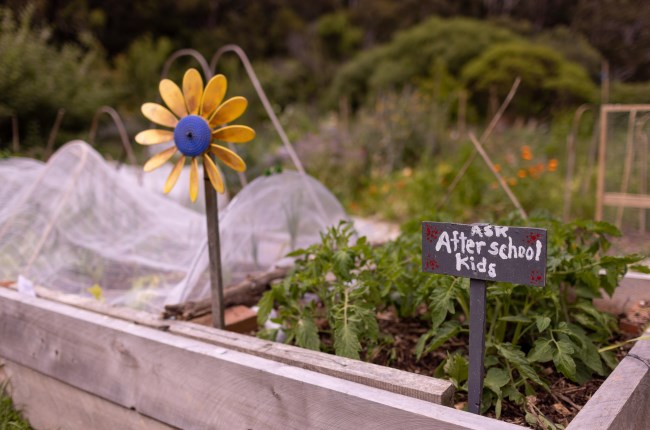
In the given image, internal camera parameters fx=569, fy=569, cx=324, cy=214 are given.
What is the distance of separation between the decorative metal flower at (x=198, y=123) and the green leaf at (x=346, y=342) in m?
0.60

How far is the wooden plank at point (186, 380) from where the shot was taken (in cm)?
131

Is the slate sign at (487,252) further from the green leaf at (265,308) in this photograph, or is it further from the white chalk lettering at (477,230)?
the green leaf at (265,308)

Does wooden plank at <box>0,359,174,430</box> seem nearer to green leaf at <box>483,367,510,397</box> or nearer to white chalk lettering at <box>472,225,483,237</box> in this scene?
green leaf at <box>483,367,510,397</box>

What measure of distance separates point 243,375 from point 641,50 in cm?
947

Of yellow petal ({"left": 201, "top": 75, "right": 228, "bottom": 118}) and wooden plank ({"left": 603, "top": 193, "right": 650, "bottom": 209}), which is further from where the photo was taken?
wooden plank ({"left": 603, "top": 193, "right": 650, "bottom": 209})

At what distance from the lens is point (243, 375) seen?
1531 millimetres

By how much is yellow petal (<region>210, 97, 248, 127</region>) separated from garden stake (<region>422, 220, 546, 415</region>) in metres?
0.82

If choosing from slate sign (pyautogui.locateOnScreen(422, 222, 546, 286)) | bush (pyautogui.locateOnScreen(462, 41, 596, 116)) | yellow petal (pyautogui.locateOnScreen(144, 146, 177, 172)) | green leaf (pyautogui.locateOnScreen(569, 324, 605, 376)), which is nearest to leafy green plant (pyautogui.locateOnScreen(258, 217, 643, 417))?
green leaf (pyautogui.locateOnScreen(569, 324, 605, 376))

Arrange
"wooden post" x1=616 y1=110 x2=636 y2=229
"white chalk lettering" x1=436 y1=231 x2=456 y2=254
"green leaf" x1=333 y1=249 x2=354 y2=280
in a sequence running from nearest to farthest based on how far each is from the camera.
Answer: "white chalk lettering" x1=436 y1=231 x2=456 y2=254, "green leaf" x1=333 y1=249 x2=354 y2=280, "wooden post" x1=616 y1=110 x2=636 y2=229

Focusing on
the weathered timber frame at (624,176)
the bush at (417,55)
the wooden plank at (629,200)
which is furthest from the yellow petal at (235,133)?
the bush at (417,55)

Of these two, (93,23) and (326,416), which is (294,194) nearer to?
(326,416)

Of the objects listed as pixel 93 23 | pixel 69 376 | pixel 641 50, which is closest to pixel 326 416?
pixel 69 376

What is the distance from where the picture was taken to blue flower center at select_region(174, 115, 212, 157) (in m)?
1.89

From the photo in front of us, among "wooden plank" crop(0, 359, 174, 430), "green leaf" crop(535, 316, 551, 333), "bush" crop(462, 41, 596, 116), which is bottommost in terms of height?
"wooden plank" crop(0, 359, 174, 430)
